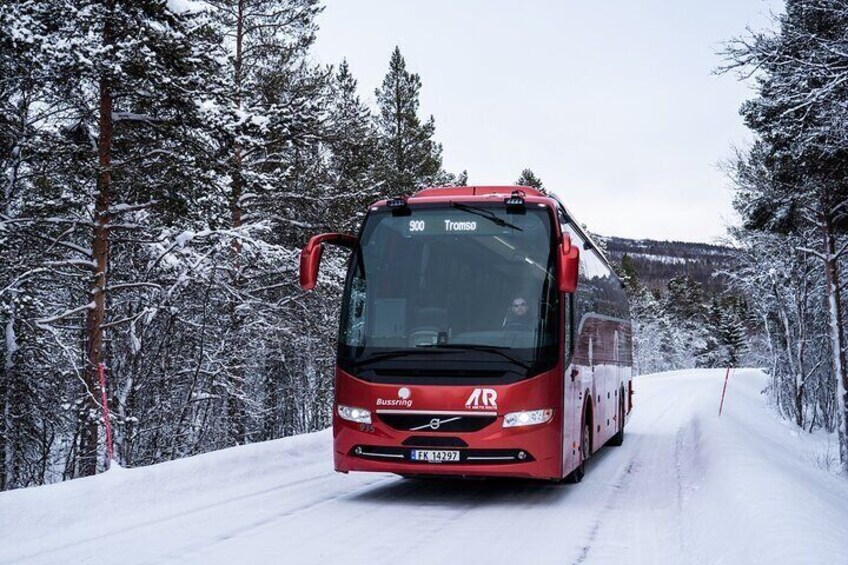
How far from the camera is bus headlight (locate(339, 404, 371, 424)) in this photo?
8.54m

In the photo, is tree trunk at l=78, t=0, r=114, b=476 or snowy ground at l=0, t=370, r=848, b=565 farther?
tree trunk at l=78, t=0, r=114, b=476

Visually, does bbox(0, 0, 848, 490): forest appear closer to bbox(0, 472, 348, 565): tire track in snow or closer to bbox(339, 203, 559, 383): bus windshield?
bbox(0, 472, 348, 565): tire track in snow

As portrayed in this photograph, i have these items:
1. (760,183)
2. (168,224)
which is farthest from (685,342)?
(168,224)

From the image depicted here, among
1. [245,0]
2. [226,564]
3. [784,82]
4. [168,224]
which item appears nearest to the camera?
[226,564]

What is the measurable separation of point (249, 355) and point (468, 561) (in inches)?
810

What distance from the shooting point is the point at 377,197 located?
21.2 metres

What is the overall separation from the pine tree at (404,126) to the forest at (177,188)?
376 inches

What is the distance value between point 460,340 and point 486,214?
163cm

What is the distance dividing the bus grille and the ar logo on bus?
0.11 m

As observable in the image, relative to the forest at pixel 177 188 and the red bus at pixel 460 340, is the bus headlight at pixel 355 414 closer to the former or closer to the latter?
the red bus at pixel 460 340

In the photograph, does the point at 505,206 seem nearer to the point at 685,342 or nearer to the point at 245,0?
the point at 245,0

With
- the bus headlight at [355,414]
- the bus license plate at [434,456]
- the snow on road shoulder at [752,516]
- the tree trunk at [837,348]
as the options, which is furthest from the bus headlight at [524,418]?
the tree trunk at [837,348]

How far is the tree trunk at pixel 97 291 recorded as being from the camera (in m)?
12.8

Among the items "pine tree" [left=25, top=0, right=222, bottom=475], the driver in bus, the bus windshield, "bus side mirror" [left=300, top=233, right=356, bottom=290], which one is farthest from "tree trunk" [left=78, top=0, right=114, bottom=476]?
the driver in bus
